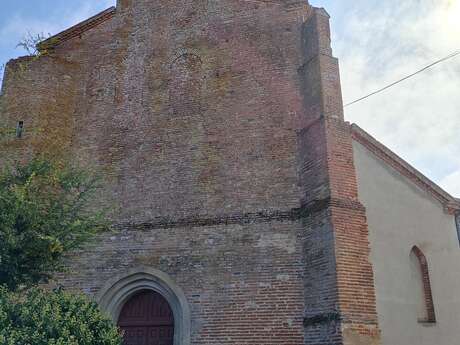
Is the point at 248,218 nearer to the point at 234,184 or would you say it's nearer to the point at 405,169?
the point at 234,184

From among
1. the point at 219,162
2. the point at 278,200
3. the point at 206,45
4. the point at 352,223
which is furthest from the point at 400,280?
the point at 206,45

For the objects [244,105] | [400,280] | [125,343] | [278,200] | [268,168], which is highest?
[244,105]

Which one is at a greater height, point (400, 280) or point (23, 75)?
point (23, 75)

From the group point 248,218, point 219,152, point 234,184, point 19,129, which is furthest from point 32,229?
point 19,129

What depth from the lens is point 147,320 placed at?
11.5m

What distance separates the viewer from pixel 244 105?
41.1 feet

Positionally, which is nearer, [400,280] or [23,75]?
[400,280]

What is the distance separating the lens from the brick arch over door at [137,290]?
1108 cm

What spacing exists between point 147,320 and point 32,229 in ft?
13.0

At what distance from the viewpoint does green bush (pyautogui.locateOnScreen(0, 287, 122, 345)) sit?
22.7 feet

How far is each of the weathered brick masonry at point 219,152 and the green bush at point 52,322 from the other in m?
3.21

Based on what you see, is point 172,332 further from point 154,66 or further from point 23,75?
point 23,75

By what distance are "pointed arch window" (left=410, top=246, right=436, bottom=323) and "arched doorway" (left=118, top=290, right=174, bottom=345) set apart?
18.4 ft

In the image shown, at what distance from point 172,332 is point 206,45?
7.27m
